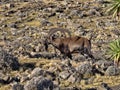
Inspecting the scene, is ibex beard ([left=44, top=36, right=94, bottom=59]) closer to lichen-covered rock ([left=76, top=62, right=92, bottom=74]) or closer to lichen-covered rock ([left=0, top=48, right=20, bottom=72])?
lichen-covered rock ([left=0, top=48, right=20, bottom=72])

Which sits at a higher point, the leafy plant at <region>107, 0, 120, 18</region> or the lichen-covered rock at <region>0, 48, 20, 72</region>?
the leafy plant at <region>107, 0, 120, 18</region>

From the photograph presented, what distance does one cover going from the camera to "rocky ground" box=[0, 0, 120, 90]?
24.7 metres

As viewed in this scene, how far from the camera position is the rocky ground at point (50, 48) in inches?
971

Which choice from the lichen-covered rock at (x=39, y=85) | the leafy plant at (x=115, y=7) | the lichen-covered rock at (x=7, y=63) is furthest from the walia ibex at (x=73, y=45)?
the lichen-covered rock at (x=39, y=85)

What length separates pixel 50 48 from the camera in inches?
1591

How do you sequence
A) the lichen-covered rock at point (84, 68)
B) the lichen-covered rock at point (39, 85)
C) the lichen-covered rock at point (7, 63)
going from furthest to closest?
the lichen-covered rock at point (7, 63)
the lichen-covered rock at point (84, 68)
the lichen-covered rock at point (39, 85)

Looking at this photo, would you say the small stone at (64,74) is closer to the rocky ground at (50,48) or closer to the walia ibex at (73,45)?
the rocky ground at (50,48)

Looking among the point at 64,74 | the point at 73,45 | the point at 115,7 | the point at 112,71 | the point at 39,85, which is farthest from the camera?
the point at 73,45

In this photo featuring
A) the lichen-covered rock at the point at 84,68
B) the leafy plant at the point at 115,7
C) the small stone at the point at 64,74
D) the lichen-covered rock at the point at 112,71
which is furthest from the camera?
the leafy plant at the point at 115,7

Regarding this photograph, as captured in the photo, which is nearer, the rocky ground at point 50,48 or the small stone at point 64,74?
the rocky ground at point 50,48

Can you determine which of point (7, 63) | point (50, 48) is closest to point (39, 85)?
point (7, 63)

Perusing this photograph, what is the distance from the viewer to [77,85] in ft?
79.6

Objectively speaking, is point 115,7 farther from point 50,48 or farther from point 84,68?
point 50,48

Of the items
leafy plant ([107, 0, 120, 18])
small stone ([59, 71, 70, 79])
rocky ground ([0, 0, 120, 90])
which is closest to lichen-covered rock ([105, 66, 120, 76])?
rocky ground ([0, 0, 120, 90])
